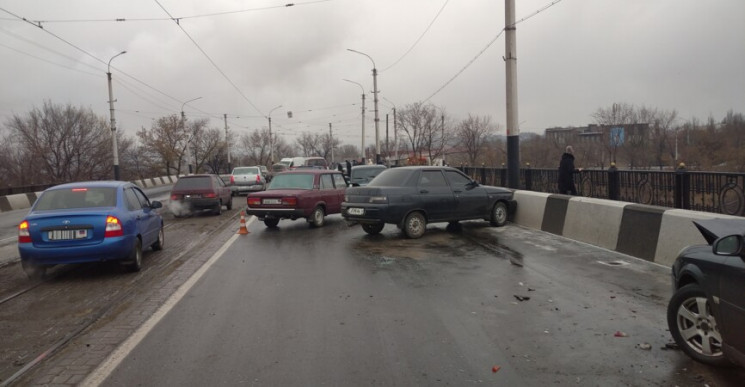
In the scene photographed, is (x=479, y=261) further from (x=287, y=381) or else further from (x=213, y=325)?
(x=287, y=381)

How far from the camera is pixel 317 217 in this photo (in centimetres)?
1328

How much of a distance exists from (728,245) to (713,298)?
1.38 feet

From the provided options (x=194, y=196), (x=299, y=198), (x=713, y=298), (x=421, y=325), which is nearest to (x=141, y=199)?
(x=299, y=198)

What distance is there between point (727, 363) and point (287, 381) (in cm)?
329

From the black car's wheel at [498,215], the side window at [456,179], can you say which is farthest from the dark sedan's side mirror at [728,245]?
the black car's wheel at [498,215]

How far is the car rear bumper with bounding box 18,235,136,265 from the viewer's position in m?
7.12

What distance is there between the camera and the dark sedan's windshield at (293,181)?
1351cm

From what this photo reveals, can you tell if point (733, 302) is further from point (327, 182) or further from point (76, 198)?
point (327, 182)

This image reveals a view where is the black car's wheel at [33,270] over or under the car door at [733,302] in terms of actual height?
under

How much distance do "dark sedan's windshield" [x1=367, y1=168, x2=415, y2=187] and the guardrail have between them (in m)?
4.83

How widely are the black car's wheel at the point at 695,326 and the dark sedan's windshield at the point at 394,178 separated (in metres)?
7.21

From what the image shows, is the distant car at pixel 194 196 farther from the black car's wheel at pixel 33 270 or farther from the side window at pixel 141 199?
the black car's wheel at pixel 33 270

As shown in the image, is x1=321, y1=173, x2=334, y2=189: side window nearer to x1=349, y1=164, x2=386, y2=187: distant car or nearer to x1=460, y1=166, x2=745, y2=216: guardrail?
x1=349, y1=164, x2=386, y2=187: distant car

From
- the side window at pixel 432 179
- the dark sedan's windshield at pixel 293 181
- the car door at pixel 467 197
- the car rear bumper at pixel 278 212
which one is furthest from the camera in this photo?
the dark sedan's windshield at pixel 293 181
